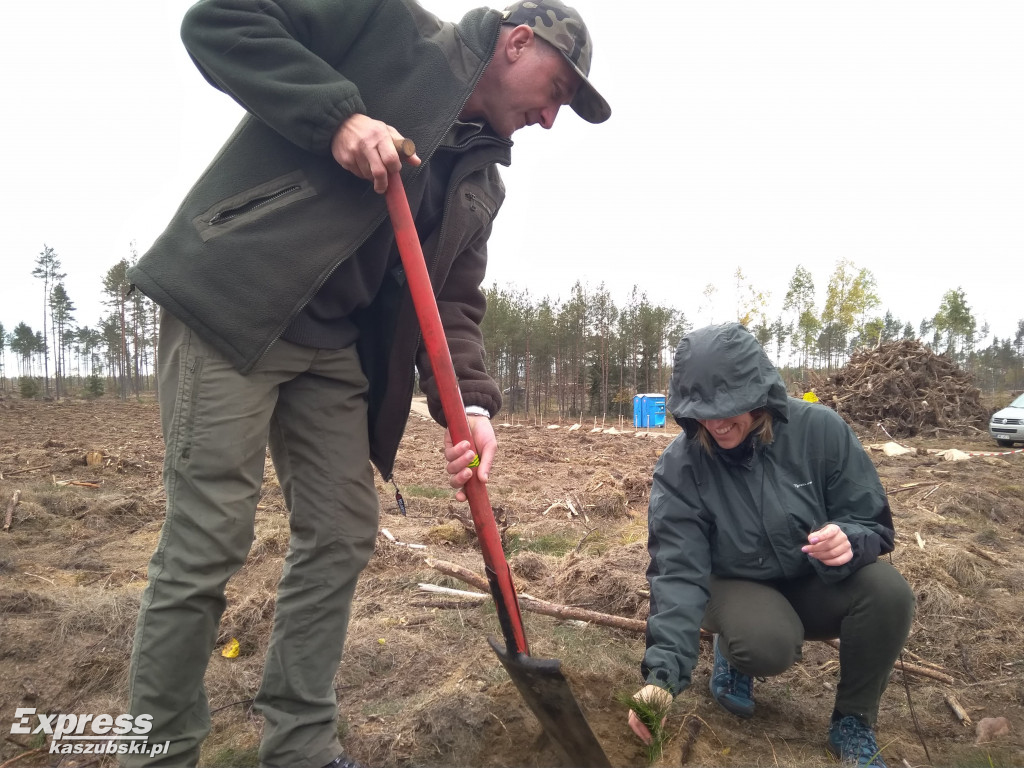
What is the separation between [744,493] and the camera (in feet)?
8.02

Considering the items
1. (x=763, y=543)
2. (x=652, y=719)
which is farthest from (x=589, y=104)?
(x=652, y=719)

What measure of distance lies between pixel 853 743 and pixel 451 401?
5.95ft

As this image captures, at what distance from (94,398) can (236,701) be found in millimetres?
46800

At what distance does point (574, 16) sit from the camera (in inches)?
80.1

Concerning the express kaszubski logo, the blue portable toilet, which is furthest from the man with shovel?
the blue portable toilet

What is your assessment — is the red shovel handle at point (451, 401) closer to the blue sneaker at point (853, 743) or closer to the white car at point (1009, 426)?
the blue sneaker at point (853, 743)

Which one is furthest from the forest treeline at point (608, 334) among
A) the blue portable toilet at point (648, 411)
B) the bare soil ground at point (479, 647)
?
the bare soil ground at point (479, 647)

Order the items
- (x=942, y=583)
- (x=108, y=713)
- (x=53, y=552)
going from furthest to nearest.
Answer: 1. (x=53, y=552)
2. (x=942, y=583)
3. (x=108, y=713)

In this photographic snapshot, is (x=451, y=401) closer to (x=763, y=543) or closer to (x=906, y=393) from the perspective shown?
(x=763, y=543)

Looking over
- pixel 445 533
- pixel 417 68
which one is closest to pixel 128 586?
pixel 445 533

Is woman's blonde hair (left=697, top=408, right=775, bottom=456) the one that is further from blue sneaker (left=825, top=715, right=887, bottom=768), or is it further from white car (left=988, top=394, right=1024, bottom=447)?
white car (left=988, top=394, right=1024, bottom=447)

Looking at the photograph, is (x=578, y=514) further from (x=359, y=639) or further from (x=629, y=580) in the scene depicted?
(x=359, y=639)

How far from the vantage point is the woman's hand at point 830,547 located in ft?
7.13

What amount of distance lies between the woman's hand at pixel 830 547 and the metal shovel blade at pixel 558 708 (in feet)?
3.21
